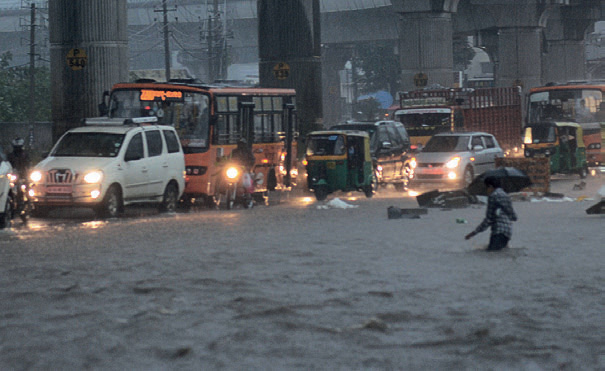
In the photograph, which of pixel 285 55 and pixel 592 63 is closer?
pixel 285 55

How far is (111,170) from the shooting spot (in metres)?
22.2

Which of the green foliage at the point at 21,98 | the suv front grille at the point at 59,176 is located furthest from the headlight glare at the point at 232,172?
the green foliage at the point at 21,98

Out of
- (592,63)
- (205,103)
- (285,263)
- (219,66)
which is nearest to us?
(285,263)

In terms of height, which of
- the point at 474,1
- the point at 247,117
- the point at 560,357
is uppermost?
the point at 474,1

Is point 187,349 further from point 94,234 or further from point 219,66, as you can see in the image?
point 219,66

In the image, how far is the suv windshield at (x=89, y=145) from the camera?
22766mm

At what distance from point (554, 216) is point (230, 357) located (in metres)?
14.6

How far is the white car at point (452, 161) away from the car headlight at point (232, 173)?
21.3 ft

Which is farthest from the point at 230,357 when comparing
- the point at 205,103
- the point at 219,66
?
the point at 219,66

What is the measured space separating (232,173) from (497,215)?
11.7 metres

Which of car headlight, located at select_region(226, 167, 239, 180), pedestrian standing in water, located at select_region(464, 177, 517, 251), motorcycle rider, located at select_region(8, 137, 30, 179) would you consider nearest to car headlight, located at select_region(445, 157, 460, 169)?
car headlight, located at select_region(226, 167, 239, 180)

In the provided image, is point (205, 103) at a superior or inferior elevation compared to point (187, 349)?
superior

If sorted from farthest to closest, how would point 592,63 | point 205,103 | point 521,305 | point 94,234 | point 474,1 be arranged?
point 592,63, point 474,1, point 205,103, point 94,234, point 521,305

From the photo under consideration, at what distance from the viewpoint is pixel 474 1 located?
63.6 m
